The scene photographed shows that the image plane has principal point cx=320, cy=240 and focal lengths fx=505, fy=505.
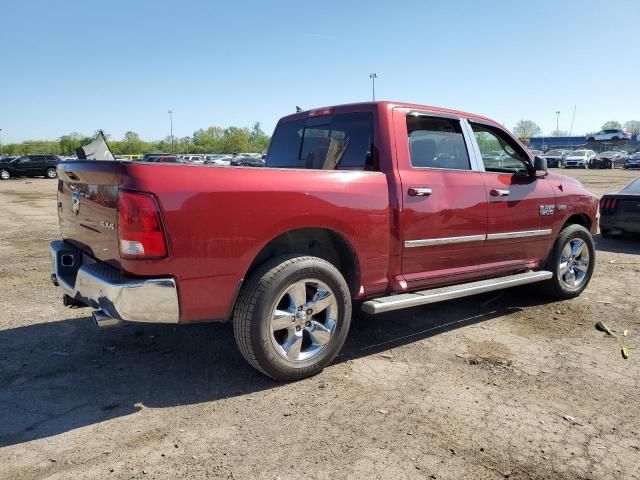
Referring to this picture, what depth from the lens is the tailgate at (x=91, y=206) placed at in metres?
3.05

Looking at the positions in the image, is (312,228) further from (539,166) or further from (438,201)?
(539,166)

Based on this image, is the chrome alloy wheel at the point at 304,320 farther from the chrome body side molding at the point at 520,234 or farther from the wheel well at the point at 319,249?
the chrome body side molding at the point at 520,234

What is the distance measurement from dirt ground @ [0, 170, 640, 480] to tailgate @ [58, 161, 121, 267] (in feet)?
3.11

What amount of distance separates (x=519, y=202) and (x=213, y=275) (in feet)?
10.4

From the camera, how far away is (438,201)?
13.4ft

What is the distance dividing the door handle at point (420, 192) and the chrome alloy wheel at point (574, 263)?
2330 millimetres

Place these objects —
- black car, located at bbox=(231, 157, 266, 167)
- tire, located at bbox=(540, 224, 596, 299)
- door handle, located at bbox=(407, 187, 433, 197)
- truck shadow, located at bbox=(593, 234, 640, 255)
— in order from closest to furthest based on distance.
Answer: door handle, located at bbox=(407, 187, 433, 197) → tire, located at bbox=(540, 224, 596, 299) → truck shadow, located at bbox=(593, 234, 640, 255) → black car, located at bbox=(231, 157, 266, 167)

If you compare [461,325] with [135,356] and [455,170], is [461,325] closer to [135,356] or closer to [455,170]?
[455,170]

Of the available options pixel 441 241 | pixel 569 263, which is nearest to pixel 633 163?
pixel 569 263

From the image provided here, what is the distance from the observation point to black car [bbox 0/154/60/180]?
34.0 metres

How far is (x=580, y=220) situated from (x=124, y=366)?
16.8ft

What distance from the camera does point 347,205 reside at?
11.7 ft

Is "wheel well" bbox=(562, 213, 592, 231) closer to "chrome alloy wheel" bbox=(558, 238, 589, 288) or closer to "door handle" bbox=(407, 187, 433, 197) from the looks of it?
"chrome alloy wheel" bbox=(558, 238, 589, 288)

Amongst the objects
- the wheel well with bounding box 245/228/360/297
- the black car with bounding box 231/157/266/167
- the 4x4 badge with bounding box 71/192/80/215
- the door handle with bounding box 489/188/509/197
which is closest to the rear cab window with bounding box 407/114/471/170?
the door handle with bounding box 489/188/509/197
